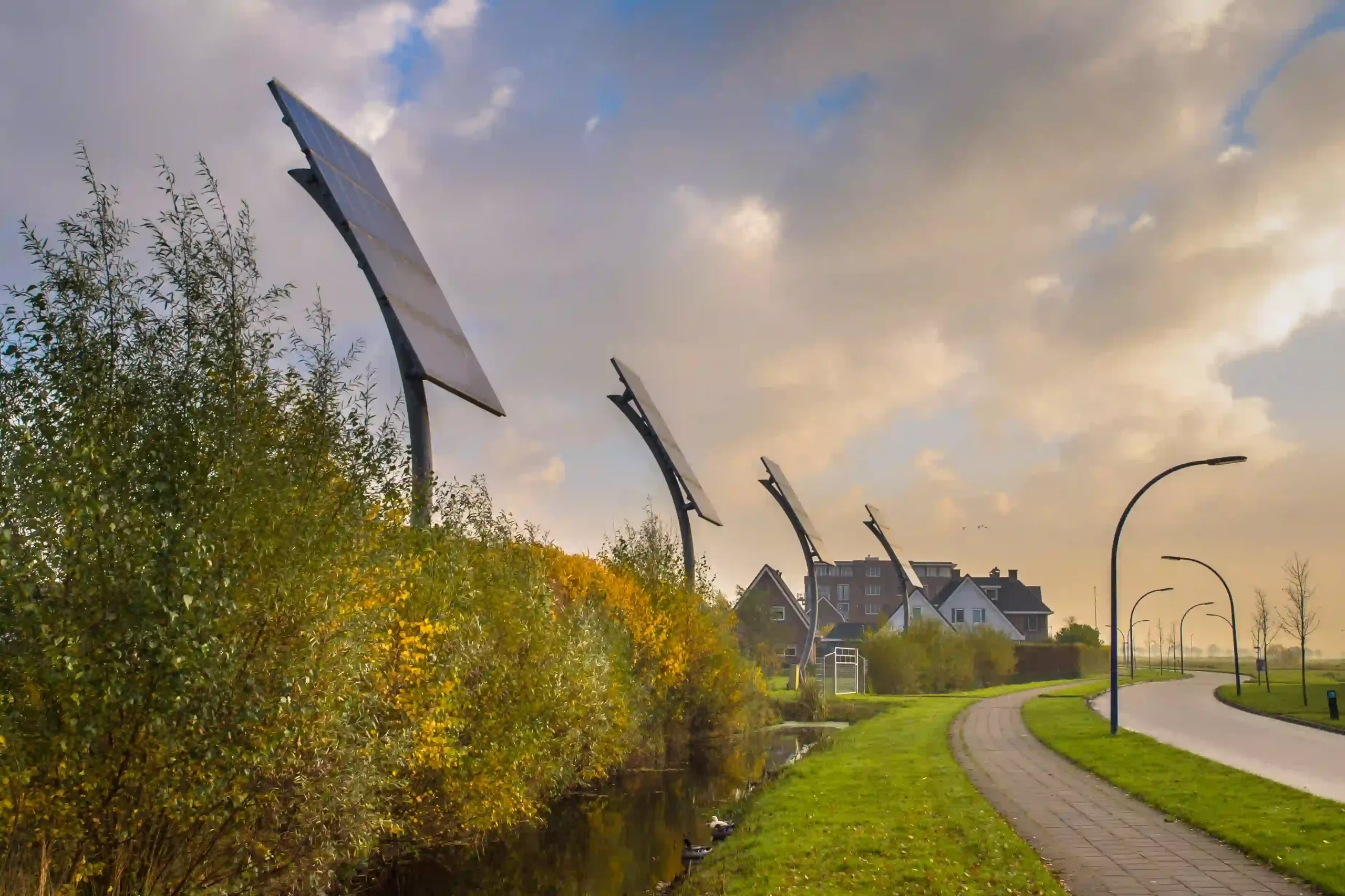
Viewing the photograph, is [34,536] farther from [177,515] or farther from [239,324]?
[239,324]

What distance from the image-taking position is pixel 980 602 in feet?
343

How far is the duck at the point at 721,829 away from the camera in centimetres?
1844

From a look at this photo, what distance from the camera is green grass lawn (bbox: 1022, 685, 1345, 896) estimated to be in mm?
12719

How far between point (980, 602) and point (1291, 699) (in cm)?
5595

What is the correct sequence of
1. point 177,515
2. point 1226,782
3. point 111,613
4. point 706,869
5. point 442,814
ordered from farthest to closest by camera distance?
point 1226,782, point 442,814, point 706,869, point 177,515, point 111,613

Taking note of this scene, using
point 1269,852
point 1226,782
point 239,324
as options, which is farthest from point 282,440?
point 1226,782

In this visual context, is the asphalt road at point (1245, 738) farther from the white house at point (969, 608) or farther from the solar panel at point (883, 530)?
the white house at point (969, 608)

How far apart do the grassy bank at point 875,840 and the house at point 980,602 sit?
62906 millimetres

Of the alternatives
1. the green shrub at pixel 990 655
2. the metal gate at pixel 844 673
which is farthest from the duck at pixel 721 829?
the green shrub at pixel 990 655

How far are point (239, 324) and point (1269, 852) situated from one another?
1269 cm

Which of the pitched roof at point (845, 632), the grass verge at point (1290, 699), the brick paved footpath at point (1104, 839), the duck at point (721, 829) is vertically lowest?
the duck at point (721, 829)

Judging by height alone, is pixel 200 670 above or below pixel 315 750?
above

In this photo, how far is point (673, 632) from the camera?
31.4 metres

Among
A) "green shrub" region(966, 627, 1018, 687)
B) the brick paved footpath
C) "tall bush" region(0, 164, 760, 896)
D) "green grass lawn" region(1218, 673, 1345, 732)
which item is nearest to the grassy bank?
the brick paved footpath
